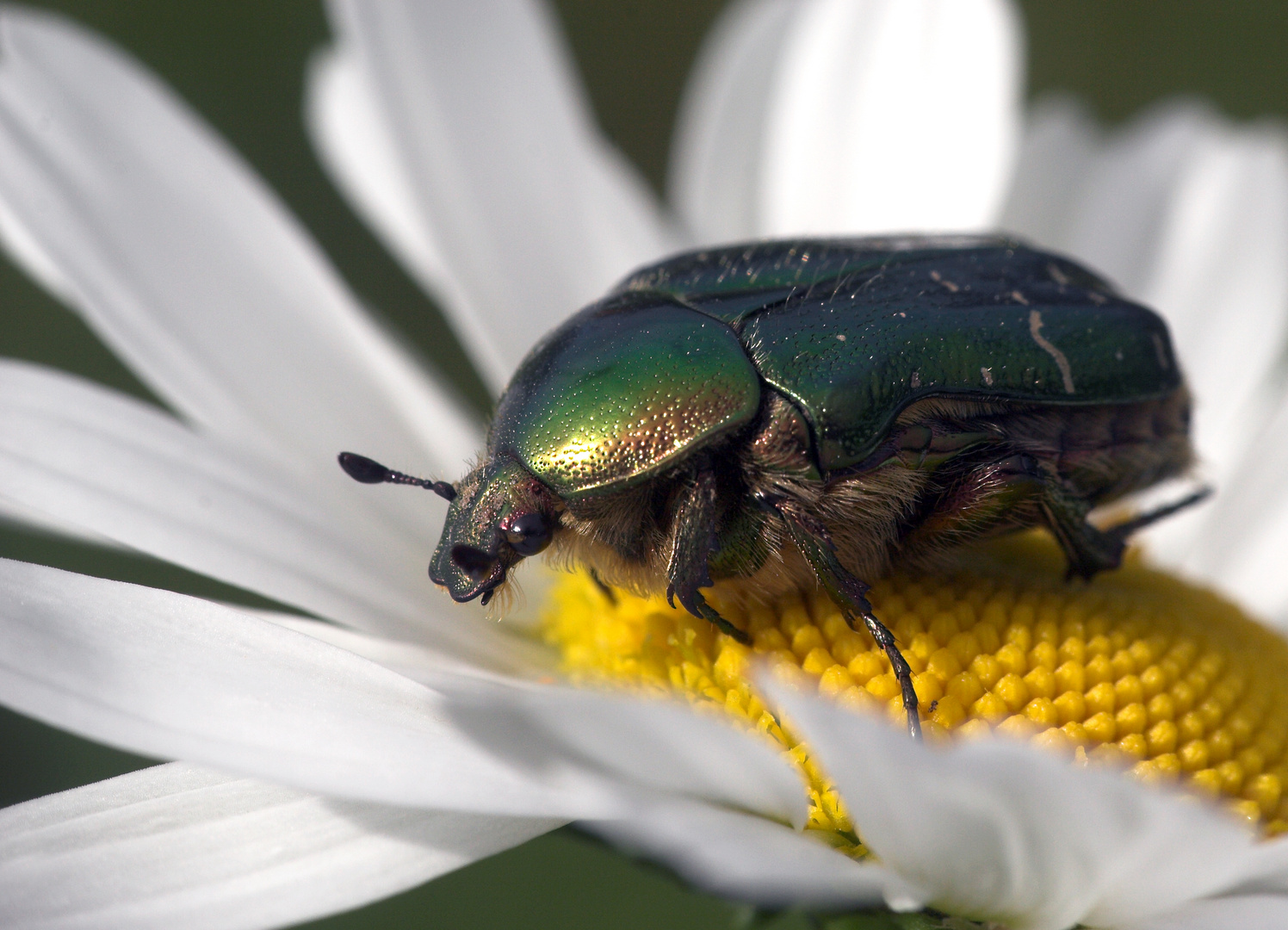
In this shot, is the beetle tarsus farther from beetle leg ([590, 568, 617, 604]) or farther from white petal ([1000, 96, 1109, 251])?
white petal ([1000, 96, 1109, 251])

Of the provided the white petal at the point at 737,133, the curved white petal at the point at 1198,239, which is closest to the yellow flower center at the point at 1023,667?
the curved white petal at the point at 1198,239

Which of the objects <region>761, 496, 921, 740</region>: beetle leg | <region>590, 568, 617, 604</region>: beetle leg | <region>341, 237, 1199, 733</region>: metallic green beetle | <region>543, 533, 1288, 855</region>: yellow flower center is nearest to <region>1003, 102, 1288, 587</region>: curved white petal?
<region>543, 533, 1288, 855</region>: yellow flower center

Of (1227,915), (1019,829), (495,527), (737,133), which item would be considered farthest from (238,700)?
(737,133)

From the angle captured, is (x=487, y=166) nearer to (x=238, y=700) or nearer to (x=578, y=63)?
(x=238, y=700)

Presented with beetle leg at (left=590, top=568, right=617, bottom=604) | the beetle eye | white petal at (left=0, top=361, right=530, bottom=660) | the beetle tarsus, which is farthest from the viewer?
the beetle tarsus

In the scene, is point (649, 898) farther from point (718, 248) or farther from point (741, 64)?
point (741, 64)
